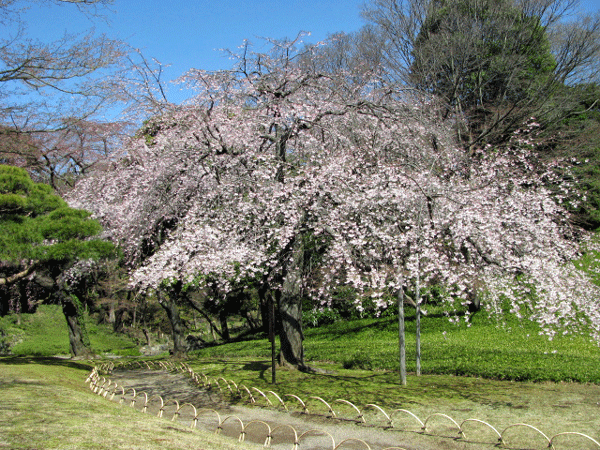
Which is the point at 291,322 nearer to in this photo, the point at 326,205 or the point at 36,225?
the point at 326,205

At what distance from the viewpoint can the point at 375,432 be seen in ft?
22.9

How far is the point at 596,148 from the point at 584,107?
388cm

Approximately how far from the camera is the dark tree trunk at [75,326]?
17547mm

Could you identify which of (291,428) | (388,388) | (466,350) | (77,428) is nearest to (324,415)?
(291,428)

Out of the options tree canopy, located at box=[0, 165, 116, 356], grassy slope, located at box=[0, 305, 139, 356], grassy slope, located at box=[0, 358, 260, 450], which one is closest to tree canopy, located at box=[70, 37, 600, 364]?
tree canopy, located at box=[0, 165, 116, 356]

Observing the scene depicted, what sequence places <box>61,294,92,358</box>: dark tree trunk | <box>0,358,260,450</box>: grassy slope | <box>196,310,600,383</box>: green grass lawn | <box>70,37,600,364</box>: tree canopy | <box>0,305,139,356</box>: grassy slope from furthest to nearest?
<box>0,305,139,356</box>: grassy slope
<box>61,294,92,358</box>: dark tree trunk
<box>196,310,600,383</box>: green grass lawn
<box>70,37,600,364</box>: tree canopy
<box>0,358,260,450</box>: grassy slope

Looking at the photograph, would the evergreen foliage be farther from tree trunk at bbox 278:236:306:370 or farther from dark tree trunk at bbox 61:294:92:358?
dark tree trunk at bbox 61:294:92:358

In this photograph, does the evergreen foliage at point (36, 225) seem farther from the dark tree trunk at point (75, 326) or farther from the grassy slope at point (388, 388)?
the dark tree trunk at point (75, 326)

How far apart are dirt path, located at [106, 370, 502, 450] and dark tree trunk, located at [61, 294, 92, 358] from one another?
8.63 m

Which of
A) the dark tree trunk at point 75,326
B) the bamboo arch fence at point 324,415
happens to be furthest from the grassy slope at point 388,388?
the dark tree trunk at point 75,326

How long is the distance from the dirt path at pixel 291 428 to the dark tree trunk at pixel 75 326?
8.63 m

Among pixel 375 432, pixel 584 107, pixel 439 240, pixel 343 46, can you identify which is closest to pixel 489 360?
pixel 439 240

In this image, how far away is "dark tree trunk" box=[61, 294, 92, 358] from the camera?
17.5 m

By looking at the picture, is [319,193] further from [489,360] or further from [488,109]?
[488,109]
